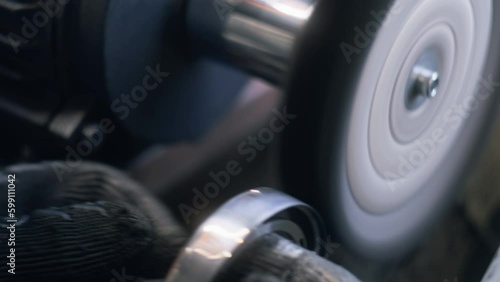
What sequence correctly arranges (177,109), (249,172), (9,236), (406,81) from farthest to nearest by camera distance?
1. (249,172)
2. (177,109)
3. (406,81)
4. (9,236)

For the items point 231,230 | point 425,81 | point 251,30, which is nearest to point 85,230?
point 231,230

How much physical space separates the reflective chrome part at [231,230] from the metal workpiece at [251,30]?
17cm

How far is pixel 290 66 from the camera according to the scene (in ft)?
1.70

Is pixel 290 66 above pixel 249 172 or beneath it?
above

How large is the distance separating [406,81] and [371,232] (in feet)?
0.56

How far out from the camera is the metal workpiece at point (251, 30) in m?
0.62

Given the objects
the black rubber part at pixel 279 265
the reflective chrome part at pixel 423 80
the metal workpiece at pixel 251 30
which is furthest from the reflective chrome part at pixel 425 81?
the black rubber part at pixel 279 265

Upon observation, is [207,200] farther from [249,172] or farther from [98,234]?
[98,234]

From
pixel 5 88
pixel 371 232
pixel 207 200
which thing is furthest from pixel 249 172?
pixel 5 88

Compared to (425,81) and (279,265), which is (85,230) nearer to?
(279,265)

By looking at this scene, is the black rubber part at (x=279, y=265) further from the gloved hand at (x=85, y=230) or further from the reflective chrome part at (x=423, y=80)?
the reflective chrome part at (x=423, y=80)

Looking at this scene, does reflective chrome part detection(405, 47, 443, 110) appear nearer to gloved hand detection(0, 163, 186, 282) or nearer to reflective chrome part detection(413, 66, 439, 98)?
reflective chrome part detection(413, 66, 439, 98)

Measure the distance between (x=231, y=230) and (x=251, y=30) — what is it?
275 millimetres

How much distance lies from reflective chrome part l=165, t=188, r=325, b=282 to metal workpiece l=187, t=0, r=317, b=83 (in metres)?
0.17
